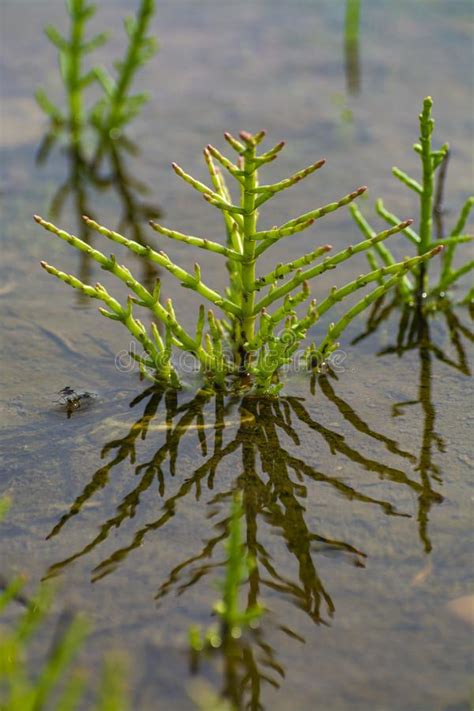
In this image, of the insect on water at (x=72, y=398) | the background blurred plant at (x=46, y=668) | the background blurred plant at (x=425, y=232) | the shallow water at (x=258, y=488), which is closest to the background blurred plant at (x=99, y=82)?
the shallow water at (x=258, y=488)

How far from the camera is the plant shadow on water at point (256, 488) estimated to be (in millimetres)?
2264

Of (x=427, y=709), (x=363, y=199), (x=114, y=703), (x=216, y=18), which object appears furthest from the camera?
(x=216, y=18)

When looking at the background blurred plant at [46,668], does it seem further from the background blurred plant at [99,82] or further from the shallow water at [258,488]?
the background blurred plant at [99,82]

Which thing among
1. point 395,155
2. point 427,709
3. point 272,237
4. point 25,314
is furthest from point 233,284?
point 395,155

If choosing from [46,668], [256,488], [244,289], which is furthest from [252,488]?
[46,668]

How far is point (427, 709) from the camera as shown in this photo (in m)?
2.02

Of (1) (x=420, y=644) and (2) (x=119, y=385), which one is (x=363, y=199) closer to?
(2) (x=119, y=385)

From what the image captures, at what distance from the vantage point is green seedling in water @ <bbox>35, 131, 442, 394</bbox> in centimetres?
269

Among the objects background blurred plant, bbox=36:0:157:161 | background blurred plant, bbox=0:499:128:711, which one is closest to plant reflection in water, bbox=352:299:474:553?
background blurred plant, bbox=0:499:128:711

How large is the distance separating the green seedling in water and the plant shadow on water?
0.13m

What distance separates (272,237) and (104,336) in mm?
966

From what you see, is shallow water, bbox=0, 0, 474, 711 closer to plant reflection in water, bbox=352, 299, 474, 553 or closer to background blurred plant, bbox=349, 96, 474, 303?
plant reflection in water, bbox=352, 299, 474, 553

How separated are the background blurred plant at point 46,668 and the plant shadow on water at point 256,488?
0.15 meters

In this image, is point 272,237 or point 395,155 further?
point 395,155
